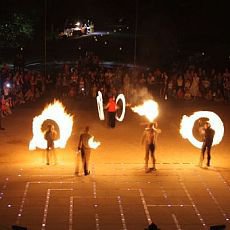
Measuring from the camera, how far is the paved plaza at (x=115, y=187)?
1438 cm

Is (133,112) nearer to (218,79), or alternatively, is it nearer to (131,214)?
(218,79)

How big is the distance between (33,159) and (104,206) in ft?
15.3

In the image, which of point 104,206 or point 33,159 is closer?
point 104,206

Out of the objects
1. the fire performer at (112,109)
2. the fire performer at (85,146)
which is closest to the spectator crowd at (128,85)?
the fire performer at (112,109)

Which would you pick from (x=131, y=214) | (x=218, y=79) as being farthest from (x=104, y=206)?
(x=218, y=79)

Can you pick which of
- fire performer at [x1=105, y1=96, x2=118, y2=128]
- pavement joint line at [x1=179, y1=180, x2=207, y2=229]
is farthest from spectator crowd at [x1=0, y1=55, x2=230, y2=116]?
pavement joint line at [x1=179, y1=180, x2=207, y2=229]

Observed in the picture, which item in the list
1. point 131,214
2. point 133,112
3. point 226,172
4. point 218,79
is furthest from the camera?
point 218,79

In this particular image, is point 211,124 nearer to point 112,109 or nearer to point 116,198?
point 112,109

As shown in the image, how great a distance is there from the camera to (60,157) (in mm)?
19391

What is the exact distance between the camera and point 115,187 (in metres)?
16.6

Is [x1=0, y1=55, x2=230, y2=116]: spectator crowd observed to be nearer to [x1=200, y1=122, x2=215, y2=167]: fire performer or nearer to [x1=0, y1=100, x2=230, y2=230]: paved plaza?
[x1=0, y1=100, x2=230, y2=230]: paved plaza

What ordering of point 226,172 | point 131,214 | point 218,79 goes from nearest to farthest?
point 131,214, point 226,172, point 218,79

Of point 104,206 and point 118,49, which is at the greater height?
point 118,49

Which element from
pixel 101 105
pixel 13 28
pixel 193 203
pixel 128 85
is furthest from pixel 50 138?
pixel 13 28
